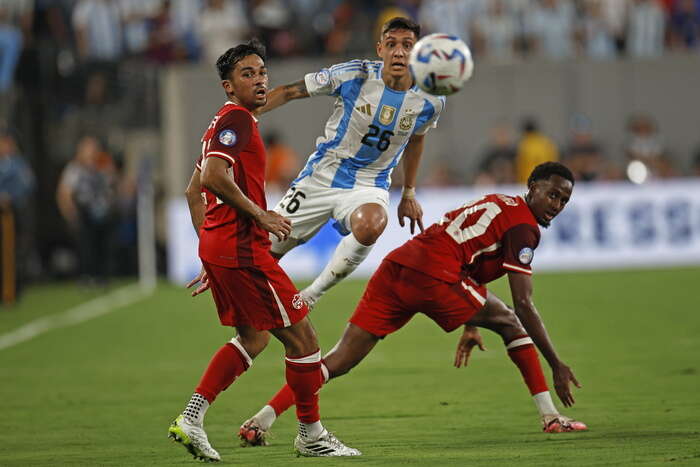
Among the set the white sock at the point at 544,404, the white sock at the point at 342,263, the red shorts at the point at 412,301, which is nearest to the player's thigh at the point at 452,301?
the red shorts at the point at 412,301

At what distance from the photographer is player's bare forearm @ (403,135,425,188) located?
8.52 metres

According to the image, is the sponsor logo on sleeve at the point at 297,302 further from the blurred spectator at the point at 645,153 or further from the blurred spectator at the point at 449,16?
the blurred spectator at the point at 645,153

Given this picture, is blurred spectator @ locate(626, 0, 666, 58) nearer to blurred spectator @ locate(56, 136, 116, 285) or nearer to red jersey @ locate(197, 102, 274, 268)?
blurred spectator @ locate(56, 136, 116, 285)

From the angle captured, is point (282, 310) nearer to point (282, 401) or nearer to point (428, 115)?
point (282, 401)

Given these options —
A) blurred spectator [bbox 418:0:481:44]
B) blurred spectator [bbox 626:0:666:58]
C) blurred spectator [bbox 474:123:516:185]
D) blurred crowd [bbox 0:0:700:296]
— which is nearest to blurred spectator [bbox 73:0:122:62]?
blurred crowd [bbox 0:0:700:296]

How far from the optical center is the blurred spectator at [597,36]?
2250 cm

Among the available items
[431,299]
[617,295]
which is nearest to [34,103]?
[617,295]

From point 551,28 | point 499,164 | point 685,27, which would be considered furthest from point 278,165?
point 685,27

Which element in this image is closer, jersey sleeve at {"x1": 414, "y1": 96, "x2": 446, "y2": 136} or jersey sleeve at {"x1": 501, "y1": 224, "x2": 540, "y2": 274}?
jersey sleeve at {"x1": 501, "y1": 224, "x2": 540, "y2": 274}

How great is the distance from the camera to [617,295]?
16.4 meters

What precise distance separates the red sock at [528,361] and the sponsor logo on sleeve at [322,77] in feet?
6.96

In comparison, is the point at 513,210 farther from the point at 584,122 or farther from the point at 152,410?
the point at 584,122

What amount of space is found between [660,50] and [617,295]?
8.27 meters

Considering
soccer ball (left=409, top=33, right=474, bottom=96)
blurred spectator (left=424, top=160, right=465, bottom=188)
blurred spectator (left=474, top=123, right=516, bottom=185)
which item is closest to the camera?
soccer ball (left=409, top=33, right=474, bottom=96)
